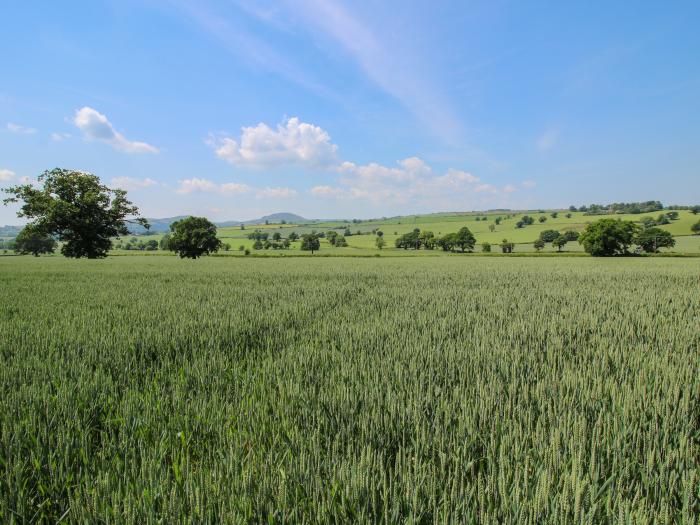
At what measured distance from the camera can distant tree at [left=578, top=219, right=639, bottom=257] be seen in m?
61.9

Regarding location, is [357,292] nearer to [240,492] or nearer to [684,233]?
[240,492]

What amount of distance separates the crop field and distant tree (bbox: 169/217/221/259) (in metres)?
61.2

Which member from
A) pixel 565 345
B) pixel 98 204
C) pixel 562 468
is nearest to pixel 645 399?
pixel 562 468

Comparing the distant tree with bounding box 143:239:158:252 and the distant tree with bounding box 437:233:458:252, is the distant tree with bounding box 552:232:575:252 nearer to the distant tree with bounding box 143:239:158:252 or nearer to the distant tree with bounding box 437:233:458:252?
the distant tree with bounding box 437:233:458:252

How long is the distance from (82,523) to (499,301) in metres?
9.63

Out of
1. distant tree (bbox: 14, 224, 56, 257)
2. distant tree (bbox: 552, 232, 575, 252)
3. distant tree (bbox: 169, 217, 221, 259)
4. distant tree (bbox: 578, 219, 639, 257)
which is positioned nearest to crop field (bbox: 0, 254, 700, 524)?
distant tree (bbox: 169, 217, 221, 259)

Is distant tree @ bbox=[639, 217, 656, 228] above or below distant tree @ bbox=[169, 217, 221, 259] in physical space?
above

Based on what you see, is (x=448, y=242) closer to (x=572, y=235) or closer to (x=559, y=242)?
(x=559, y=242)

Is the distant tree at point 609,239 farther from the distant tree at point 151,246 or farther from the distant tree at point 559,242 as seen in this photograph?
the distant tree at point 151,246

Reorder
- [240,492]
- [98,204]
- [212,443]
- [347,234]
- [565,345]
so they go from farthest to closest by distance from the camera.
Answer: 1. [347,234]
2. [98,204]
3. [565,345]
4. [212,443]
5. [240,492]

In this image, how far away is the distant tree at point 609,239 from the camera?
2438 inches

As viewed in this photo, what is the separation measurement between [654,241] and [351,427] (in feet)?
294

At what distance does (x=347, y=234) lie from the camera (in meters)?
140

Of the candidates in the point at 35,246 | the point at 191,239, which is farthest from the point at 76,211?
the point at 35,246
